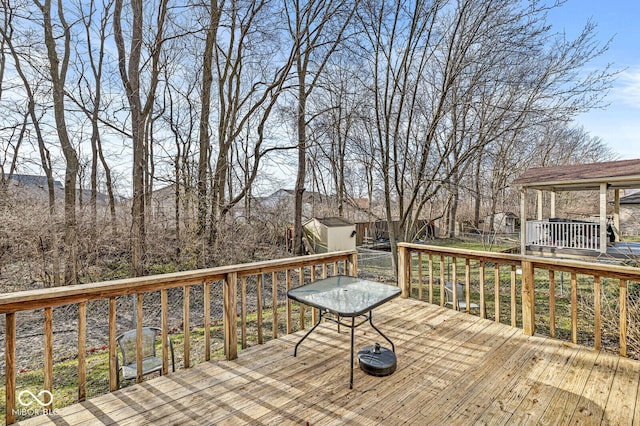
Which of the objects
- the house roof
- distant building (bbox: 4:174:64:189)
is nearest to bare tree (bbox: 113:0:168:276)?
distant building (bbox: 4:174:64:189)

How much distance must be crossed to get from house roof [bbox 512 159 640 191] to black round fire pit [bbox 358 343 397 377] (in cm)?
831

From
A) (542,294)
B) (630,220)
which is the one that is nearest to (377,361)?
(542,294)

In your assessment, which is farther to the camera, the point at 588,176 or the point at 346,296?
the point at 588,176

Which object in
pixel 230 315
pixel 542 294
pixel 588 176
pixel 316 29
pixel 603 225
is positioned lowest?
pixel 542 294

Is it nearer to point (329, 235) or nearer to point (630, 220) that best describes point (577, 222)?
point (329, 235)

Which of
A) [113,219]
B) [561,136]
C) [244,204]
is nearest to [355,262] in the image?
[244,204]

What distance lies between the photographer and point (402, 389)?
7.82ft

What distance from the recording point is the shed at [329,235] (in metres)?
11.4

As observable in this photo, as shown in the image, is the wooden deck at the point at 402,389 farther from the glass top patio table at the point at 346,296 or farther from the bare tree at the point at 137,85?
the bare tree at the point at 137,85

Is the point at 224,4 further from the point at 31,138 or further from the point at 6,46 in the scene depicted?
the point at 31,138

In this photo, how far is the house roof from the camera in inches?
300

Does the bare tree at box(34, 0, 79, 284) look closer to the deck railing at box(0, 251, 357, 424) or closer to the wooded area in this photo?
the wooded area

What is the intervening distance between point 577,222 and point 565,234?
1.87ft

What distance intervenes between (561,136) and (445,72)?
13.6m
